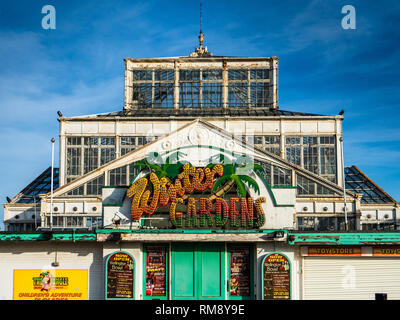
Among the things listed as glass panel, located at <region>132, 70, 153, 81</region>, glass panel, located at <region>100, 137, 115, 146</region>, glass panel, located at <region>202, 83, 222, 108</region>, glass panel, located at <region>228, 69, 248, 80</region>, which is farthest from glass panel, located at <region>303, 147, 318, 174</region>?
glass panel, located at <region>132, 70, 153, 81</region>

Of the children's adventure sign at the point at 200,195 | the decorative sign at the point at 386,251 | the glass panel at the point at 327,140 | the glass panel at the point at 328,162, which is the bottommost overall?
the decorative sign at the point at 386,251

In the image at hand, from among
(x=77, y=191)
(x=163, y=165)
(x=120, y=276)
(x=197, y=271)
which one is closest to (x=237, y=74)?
(x=77, y=191)

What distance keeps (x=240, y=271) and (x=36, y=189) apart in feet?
105

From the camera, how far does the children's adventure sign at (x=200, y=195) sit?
80.6 feet

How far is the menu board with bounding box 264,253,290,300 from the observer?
2314cm

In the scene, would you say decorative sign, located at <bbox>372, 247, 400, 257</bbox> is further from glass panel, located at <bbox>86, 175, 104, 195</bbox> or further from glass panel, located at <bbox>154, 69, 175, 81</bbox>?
glass panel, located at <bbox>154, 69, 175, 81</bbox>

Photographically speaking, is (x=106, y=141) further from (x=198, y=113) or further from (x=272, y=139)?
(x=272, y=139)

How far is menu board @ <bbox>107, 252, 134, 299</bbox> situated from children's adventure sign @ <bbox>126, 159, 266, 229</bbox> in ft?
7.56

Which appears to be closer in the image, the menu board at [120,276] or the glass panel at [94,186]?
the menu board at [120,276]

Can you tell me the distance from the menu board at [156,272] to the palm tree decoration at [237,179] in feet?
13.4

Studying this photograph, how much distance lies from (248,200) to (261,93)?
3415 centimetres

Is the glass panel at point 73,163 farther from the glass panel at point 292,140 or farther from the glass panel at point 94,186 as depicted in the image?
the glass panel at point 292,140

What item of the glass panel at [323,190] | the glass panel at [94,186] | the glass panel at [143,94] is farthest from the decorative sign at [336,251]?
the glass panel at [143,94]
